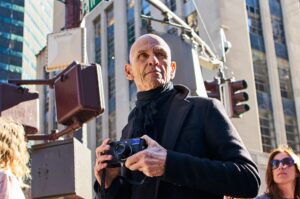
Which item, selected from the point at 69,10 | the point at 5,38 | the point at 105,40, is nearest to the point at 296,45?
the point at 105,40

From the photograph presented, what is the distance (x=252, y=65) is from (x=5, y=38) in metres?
51.6

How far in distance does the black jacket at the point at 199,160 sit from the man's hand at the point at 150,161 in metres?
0.03

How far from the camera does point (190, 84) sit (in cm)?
632

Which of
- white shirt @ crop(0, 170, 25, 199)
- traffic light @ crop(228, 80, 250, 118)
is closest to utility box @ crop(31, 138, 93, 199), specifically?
white shirt @ crop(0, 170, 25, 199)

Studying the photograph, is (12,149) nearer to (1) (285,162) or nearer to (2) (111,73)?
(1) (285,162)

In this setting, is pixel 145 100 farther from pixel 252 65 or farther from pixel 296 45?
pixel 296 45

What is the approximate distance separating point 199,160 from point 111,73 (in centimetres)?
4780

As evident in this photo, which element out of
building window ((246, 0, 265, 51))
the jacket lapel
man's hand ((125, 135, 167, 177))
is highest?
building window ((246, 0, 265, 51))

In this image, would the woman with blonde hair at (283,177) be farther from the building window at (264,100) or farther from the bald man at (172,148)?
the building window at (264,100)

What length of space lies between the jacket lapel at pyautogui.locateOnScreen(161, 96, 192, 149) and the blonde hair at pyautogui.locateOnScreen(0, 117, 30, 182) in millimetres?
1455

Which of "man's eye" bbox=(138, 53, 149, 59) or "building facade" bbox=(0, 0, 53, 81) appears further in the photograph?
"building facade" bbox=(0, 0, 53, 81)

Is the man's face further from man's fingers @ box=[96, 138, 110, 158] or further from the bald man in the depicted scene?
man's fingers @ box=[96, 138, 110, 158]

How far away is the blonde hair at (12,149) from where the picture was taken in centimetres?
405

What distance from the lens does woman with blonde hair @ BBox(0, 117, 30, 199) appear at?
3.86m
